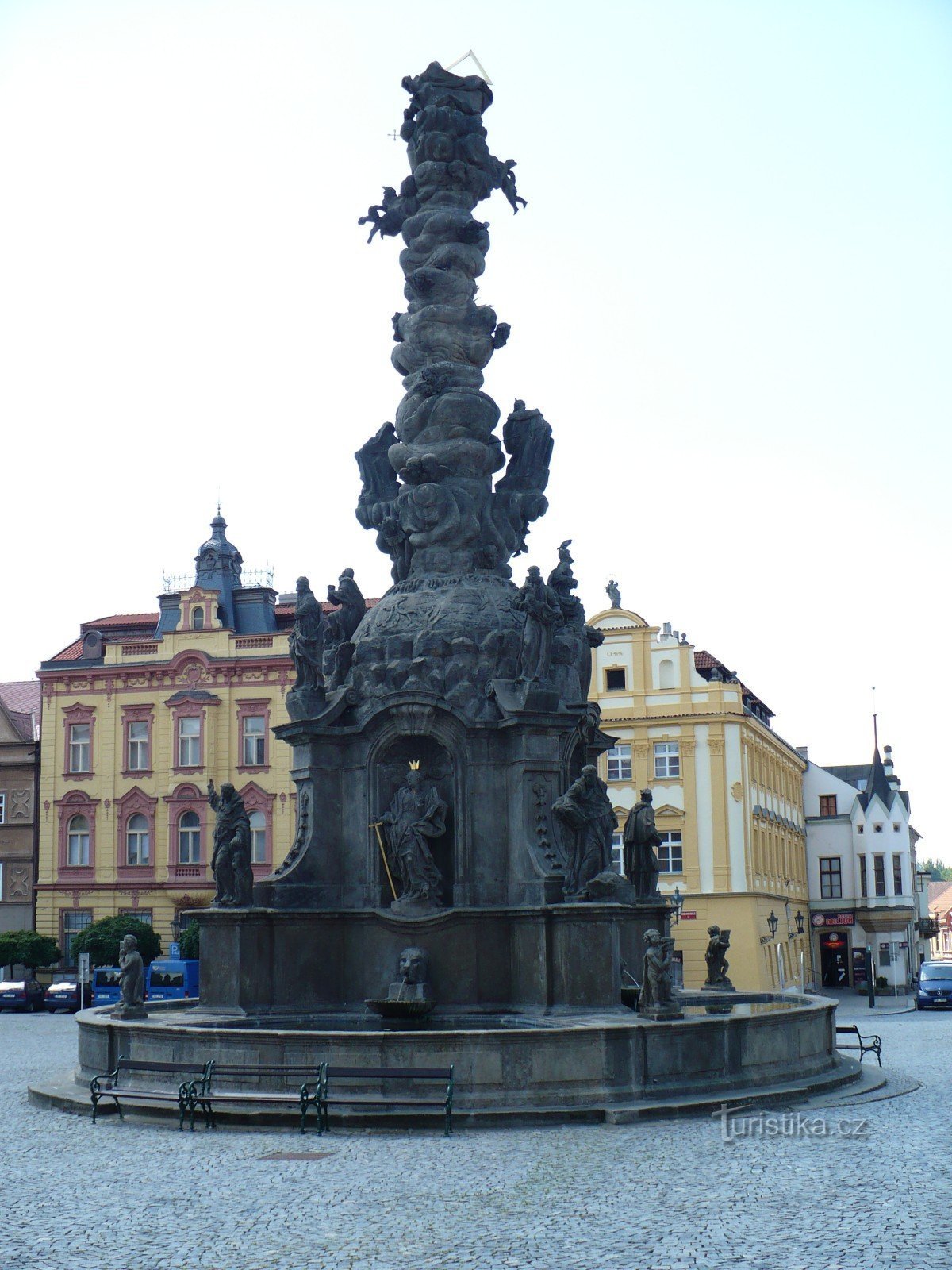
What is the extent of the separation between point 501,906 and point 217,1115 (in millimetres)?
5443

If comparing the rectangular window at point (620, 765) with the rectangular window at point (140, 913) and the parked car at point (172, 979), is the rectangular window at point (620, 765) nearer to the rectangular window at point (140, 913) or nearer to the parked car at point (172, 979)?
the parked car at point (172, 979)

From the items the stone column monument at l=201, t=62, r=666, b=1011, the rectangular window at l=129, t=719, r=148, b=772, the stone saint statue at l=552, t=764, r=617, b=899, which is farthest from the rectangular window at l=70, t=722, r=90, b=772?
the stone saint statue at l=552, t=764, r=617, b=899

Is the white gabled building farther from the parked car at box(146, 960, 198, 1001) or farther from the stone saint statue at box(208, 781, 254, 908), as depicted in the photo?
the stone saint statue at box(208, 781, 254, 908)

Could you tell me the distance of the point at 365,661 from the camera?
2145cm

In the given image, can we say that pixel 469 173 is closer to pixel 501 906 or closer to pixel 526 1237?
pixel 501 906

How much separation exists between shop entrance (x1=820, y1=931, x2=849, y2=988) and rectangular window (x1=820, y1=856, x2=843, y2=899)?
1950 millimetres

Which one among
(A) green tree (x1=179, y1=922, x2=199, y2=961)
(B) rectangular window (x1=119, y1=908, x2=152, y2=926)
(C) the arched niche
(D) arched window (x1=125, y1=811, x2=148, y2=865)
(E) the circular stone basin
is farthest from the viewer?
(D) arched window (x1=125, y1=811, x2=148, y2=865)

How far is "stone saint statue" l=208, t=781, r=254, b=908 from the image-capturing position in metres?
20.3

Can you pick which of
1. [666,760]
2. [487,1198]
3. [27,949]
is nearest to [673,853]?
[666,760]

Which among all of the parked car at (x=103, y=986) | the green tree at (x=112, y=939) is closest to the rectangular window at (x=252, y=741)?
the green tree at (x=112, y=939)

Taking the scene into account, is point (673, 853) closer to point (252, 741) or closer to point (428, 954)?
point (252, 741)

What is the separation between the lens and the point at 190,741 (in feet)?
188

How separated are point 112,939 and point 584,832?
34.6m

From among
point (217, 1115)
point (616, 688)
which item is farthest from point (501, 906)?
point (616, 688)
